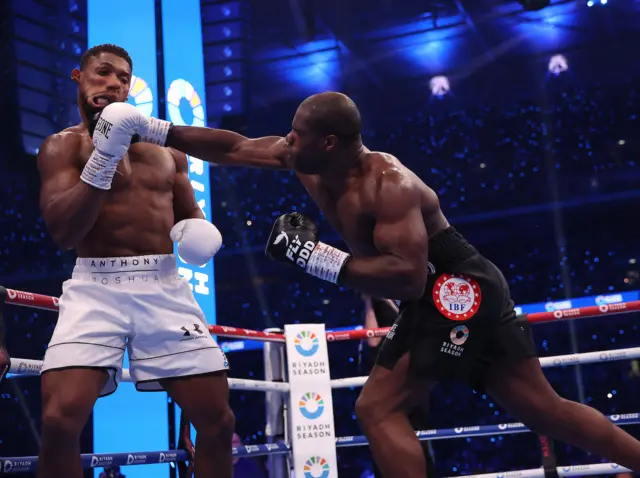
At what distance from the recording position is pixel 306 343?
9.31 feet

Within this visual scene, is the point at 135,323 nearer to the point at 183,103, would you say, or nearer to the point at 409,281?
the point at 409,281

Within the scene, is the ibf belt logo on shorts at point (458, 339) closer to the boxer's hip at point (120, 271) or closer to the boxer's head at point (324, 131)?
the boxer's head at point (324, 131)

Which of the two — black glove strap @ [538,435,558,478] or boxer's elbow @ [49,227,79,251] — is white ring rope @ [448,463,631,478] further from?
boxer's elbow @ [49,227,79,251]

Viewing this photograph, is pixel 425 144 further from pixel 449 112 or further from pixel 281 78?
pixel 281 78

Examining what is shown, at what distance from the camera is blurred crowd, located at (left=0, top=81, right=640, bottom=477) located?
9.13 m

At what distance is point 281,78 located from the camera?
9641 millimetres

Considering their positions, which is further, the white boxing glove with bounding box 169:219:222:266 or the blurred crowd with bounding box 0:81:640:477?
the blurred crowd with bounding box 0:81:640:477

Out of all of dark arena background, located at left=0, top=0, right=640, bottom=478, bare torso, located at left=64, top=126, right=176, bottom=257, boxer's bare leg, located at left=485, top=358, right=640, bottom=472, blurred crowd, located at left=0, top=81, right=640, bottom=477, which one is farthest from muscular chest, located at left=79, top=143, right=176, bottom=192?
blurred crowd, located at left=0, top=81, right=640, bottom=477

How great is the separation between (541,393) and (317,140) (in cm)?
79

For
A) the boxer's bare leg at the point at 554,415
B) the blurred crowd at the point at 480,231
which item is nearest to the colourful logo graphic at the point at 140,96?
the boxer's bare leg at the point at 554,415

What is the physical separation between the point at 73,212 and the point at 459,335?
91 cm

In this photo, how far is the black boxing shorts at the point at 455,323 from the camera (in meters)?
1.74

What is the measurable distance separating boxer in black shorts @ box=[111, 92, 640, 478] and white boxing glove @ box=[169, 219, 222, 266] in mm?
202

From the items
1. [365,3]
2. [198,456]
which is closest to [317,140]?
[198,456]
